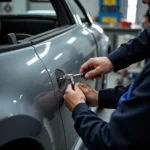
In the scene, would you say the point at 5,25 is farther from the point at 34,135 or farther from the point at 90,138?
the point at 90,138

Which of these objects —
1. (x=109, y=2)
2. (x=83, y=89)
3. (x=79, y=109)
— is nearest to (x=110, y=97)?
(x=83, y=89)

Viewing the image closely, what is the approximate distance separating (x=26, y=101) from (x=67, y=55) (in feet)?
1.68

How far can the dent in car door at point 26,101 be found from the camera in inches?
38.9

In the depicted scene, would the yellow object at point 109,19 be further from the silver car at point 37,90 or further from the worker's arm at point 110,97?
the worker's arm at point 110,97

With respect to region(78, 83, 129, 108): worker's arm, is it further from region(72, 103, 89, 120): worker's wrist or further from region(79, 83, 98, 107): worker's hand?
region(72, 103, 89, 120): worker's wrist

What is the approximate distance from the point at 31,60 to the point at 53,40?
36 cm

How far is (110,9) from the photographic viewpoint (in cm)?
518

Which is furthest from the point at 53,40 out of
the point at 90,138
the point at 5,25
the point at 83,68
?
the point at 5,25

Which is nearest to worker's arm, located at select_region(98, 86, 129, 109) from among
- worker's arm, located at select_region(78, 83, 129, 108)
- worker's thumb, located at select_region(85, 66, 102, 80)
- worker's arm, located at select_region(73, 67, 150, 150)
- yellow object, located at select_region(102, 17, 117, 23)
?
worker's arm, located at select_region(78, 83, 129, 108)

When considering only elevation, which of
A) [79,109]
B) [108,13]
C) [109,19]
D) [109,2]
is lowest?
[109,19]

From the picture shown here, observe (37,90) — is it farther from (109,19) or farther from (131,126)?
(109,19)

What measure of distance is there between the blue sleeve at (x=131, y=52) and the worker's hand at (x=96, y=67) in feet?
0.15

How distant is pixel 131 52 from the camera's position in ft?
4.99

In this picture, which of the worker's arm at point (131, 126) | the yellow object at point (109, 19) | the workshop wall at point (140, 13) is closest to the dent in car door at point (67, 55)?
the worker's arm at point (131, 126)
